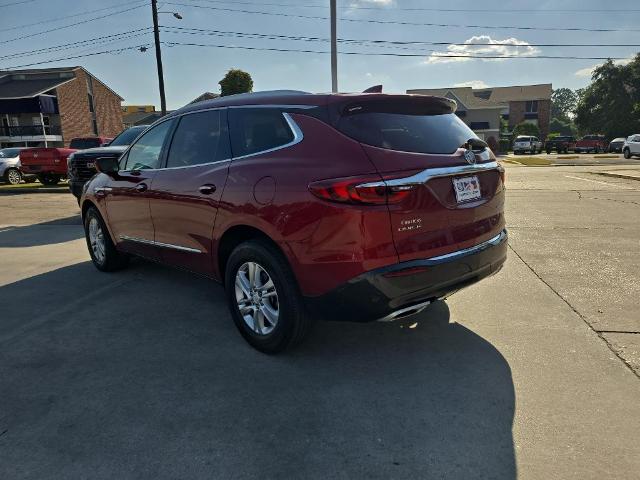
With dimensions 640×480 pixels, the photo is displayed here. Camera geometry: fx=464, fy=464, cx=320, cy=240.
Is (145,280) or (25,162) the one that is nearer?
(145,280)

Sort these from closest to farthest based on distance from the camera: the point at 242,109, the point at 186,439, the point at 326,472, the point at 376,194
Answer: the point at 326,472 < the point at 186,439 < the point at 376,194 < the point at 242,109

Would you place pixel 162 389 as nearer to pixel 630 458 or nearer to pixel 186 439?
pixel 186 439

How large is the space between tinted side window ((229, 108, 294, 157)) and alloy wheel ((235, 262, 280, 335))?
834 millimetres

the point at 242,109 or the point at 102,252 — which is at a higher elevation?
the point at 242,109

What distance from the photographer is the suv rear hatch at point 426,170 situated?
8.92ft

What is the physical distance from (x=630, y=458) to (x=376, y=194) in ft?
5.82

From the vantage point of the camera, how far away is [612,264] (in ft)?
17.2

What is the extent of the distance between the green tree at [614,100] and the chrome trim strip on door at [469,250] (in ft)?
187

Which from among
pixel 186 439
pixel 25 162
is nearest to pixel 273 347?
pixel 186 439

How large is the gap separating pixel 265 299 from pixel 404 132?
4.86 feet

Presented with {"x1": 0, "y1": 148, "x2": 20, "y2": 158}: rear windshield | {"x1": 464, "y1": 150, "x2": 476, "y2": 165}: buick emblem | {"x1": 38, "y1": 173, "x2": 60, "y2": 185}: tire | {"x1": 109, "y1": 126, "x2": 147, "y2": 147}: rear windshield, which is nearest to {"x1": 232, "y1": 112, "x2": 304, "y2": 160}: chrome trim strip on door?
{"x1": 464, "y1": 150, "x2": 476, "y2": 165}: buick emblem

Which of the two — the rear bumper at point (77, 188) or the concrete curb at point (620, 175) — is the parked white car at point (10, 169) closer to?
Answer: the rear bumper at point (77, 188)

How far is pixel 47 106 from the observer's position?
150ft

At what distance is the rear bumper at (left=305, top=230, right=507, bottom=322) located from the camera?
2701 mm
